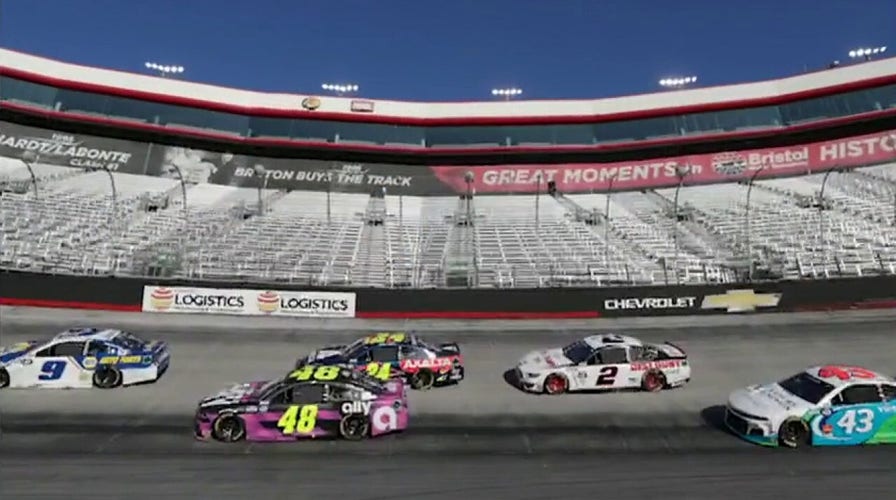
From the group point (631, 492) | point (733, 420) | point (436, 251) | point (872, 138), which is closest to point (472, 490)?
point (631, 492)

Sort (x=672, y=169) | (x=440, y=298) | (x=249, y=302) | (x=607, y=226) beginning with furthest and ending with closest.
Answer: (x=672, y=169)
(x=607, y=226)
(x=440, y=298)
(x=249, y=302)

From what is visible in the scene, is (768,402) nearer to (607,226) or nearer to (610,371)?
(610,371)

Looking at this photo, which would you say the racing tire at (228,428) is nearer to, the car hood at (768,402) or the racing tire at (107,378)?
the racing tire at (107,378)

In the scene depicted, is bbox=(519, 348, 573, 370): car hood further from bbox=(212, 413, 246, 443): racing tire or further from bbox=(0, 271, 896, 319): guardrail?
bbox=(0, 271, 896, 319): guardrail

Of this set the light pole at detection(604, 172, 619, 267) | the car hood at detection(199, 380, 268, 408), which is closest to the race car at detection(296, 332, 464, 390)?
the car hood at detection(199, 380, 268, 408)

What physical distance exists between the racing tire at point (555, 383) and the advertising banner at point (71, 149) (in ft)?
95.4

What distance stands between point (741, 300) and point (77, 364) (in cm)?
2323

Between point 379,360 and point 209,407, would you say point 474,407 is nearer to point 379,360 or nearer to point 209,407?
point 379,360

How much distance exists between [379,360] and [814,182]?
1178 inches

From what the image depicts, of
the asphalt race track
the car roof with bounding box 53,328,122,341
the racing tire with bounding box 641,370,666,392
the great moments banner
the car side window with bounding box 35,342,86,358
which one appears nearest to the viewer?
the asphalt race track

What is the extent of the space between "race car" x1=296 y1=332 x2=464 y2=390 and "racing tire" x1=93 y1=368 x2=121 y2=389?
180 inches

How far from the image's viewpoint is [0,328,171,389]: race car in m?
16.1

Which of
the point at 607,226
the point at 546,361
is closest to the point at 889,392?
the point at 546,361

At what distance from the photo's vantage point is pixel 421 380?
16.4 metres
